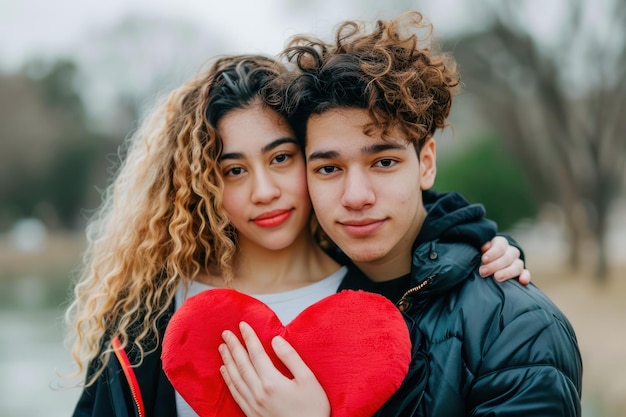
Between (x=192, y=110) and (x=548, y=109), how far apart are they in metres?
9.78

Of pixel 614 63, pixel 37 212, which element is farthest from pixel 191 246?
pixel 37 212

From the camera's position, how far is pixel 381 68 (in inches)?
→ 93.2

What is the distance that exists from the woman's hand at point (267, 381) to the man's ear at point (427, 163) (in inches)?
31.9

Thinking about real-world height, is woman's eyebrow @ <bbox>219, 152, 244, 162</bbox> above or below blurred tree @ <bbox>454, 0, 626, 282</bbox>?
below

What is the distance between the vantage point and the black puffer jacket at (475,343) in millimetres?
2010

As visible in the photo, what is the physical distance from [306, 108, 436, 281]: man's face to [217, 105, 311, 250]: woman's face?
0.13m

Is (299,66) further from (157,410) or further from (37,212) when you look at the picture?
(37,212)

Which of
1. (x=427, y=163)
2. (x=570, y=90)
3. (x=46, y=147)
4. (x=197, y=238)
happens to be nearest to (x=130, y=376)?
(x=197, y=238)

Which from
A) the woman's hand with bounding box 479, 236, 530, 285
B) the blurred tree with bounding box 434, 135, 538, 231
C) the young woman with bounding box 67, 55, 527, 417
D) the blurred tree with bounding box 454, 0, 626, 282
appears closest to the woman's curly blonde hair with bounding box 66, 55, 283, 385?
the young woman with bounding box 67, 55, 527, 417

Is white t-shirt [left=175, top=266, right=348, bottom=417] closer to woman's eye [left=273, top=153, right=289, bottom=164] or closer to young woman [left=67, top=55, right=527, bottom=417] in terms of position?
young woman [left=67, top=55, right=527, bottom=417]

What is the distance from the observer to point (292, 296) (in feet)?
9.00

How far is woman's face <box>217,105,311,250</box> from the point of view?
2578 mm

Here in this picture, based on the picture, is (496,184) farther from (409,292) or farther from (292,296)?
(409,292)

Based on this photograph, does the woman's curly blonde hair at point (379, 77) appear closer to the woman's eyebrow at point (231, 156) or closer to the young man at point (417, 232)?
the young man at point (417, 232)
